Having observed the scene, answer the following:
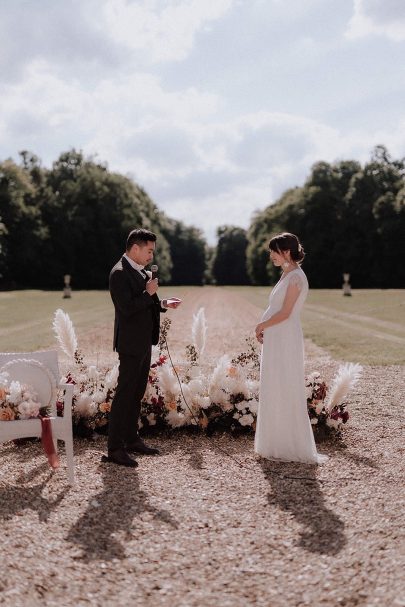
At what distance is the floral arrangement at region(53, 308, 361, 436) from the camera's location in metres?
7.18

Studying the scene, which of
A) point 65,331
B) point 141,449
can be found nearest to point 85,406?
point 65,331

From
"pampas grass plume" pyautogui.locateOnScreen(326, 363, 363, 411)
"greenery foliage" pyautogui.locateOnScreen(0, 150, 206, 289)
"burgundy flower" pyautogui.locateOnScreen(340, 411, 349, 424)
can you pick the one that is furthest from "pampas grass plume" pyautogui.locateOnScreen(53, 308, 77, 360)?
"greenery foliage" pyautogui.locateOnScreen(0, 150, 206, 289)

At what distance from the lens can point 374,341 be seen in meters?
17.2

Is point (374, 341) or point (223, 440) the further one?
point (374, 341)

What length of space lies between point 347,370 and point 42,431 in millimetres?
3313

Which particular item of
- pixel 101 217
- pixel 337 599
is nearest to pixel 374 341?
pixel 337 599

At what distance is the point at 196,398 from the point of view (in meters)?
7.32

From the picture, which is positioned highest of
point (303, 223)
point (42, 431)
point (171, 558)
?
point (303, 223)

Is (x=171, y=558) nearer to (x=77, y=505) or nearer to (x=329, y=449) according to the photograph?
(x=77, y=505)

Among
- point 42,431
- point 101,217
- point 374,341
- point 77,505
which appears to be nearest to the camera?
point 77,505

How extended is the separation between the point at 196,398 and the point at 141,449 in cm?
102

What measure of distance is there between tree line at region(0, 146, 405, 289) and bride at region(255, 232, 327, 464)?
5889 cm

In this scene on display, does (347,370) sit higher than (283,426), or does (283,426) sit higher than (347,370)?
(347,370)

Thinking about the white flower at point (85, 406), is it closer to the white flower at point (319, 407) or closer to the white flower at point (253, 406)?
the white flower at point (253, 406)
